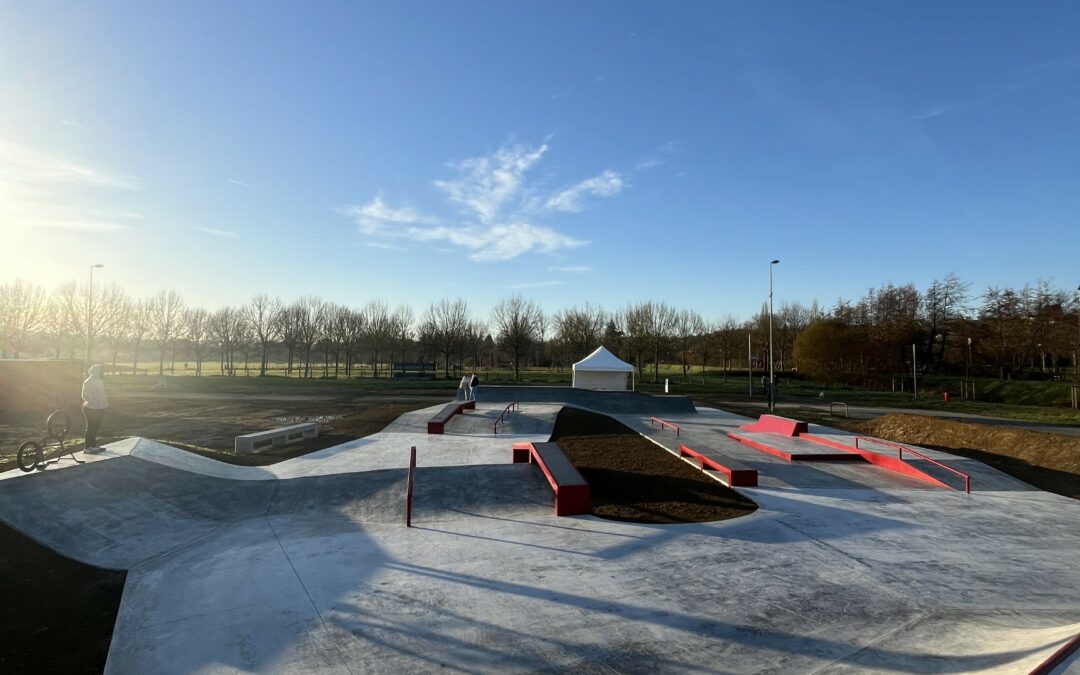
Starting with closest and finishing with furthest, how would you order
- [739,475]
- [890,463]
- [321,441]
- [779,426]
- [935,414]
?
[739,475], [890,463], [321,441], [779,426], [935,414]

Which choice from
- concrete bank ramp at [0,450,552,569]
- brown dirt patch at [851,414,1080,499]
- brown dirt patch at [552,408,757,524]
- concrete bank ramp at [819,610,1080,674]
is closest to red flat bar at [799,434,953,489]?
brown dirt patch at [851,414,1080,499]

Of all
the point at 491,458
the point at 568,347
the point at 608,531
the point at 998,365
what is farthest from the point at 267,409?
the point at 998,365

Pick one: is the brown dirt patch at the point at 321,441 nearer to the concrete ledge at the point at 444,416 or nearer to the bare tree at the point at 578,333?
the concrete ledge at the point at 444,416

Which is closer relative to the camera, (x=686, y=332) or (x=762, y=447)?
(x=762, y=447)

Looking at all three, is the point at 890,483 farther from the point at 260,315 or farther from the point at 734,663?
the point at 260,315

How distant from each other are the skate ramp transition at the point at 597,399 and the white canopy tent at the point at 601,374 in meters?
5.69

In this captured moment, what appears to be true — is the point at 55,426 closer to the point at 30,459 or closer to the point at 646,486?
the point at 30,459

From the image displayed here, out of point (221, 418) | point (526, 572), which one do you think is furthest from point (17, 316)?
point (526, 572)

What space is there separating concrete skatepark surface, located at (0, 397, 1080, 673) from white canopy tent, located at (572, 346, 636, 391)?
22.7 meters

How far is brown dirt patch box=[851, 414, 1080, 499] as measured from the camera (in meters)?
13.5

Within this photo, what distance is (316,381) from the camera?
51.1 m

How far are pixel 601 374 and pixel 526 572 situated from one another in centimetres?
2907

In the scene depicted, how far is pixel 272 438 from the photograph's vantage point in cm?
1647

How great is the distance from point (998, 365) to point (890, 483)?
181ft
